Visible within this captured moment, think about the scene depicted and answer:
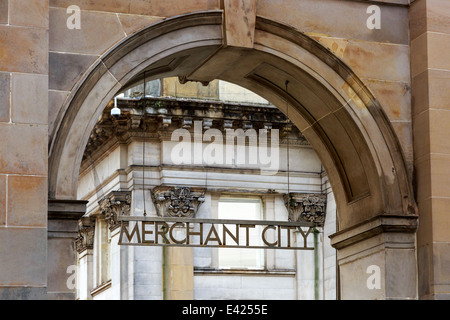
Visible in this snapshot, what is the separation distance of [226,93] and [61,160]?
20360mm

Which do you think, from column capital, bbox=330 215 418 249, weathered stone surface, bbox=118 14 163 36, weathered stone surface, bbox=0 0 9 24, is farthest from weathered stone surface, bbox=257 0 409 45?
weathered stone surface, bbox=0 0 9 24

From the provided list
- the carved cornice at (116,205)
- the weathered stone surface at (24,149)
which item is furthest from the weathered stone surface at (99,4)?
the carved cornice at (116,205)

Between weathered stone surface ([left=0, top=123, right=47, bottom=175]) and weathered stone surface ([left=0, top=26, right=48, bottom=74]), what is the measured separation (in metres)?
0.81

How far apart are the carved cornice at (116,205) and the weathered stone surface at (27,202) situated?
19697 mm

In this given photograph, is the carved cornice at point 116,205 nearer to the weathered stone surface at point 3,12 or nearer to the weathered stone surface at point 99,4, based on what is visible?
the weathered stone surface at point 99,4

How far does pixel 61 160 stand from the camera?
16594 mm

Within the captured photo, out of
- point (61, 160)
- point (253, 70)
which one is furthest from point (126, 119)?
point (61, 160)

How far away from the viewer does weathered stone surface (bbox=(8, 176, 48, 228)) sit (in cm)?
1550

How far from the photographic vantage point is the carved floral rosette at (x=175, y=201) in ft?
115

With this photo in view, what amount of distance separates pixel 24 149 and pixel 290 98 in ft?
18.7

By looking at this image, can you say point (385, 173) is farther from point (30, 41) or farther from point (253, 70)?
point (30, 41)

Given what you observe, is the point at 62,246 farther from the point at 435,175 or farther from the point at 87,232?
the point at 87,232

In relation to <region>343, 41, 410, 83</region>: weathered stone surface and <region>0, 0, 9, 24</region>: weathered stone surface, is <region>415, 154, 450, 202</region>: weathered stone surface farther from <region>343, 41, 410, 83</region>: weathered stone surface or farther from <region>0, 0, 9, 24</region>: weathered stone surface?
<region>0, 0, 9, 24</region>: weathered stone surface

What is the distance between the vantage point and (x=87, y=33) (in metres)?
17.1
